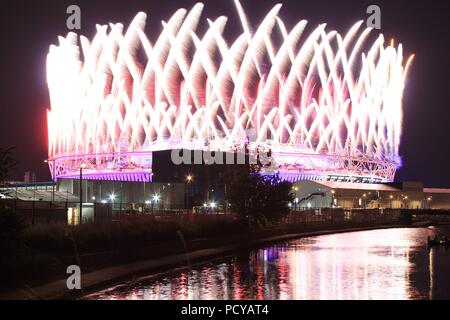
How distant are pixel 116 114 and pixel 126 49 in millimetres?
10560

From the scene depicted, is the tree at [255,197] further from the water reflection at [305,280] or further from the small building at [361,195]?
the small building at [361,195]

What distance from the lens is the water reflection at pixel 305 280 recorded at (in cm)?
1798

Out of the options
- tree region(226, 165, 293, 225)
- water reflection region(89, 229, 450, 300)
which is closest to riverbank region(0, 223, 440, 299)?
water reflection region(89, 229, 450, 300)

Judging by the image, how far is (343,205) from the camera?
427 ft

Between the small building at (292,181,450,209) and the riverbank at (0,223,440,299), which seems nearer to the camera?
the riverbank at (0,223,440,299)

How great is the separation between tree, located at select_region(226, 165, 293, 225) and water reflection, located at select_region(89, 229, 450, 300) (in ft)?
79.1

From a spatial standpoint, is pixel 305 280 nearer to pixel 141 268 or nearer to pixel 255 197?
pixel 141 268

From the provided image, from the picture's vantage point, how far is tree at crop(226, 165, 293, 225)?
56250 mm

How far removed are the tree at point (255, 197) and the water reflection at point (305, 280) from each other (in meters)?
24.1

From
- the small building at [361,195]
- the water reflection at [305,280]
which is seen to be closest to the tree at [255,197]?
the water reflection at [305,280]

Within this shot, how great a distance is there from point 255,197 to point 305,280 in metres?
35.3

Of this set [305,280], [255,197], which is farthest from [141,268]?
[255,197]

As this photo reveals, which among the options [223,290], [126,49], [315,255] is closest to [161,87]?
[126,49]

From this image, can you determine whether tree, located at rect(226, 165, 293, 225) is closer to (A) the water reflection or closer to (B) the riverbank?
(B) the riverbank
